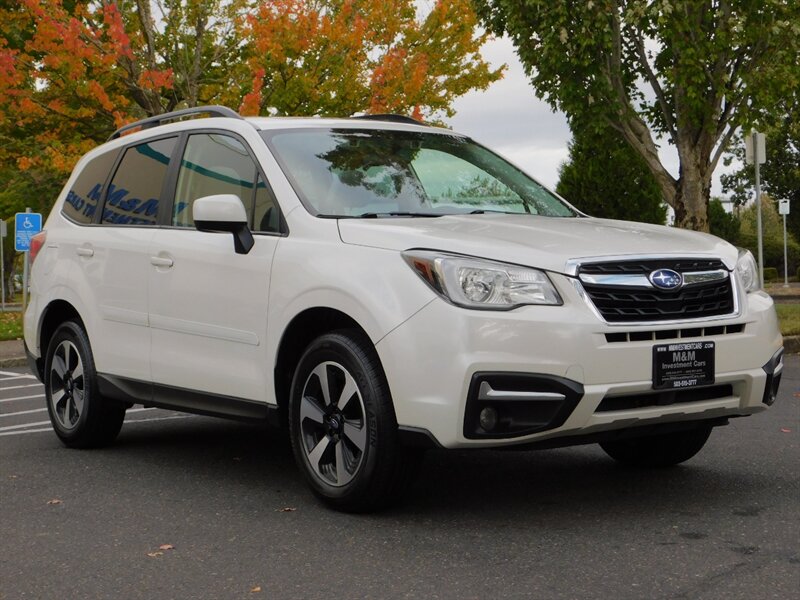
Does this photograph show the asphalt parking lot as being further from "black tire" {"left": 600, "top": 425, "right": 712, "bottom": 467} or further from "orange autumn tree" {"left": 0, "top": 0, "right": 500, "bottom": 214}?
"orange autumn tree" {"left": 0, "top": 0, "right": 500, "bottom": 214}

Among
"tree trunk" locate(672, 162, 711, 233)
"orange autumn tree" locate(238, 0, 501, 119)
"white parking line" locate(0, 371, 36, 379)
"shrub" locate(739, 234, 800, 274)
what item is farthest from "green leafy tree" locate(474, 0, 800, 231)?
"shrub" locate(739, 234, 800, 274)

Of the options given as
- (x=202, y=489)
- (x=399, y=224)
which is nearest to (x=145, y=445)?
(x=202, y=489)

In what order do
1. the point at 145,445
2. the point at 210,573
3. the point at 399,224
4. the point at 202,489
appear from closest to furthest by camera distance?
the point at 210,573 < the point at 399,224 < the point at 202,489 < the point at 145,445

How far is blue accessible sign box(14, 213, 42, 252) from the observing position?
21.6m

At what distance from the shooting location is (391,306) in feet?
16.4

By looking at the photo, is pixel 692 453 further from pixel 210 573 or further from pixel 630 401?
pixel 210 573

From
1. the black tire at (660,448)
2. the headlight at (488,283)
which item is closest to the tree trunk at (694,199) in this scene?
the black tire at (660,448)

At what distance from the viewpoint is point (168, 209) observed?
21.9 feet

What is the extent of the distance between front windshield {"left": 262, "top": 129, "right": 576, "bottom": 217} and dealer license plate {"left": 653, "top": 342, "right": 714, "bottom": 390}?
1.38m

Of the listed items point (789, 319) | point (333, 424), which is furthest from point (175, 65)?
point (333, 424)

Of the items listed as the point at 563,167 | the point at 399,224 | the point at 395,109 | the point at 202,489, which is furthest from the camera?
the point at 563,167

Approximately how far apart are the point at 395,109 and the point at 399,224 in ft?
53.7

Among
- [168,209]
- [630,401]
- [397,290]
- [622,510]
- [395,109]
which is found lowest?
[622,510]

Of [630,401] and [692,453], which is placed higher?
[630,401]
